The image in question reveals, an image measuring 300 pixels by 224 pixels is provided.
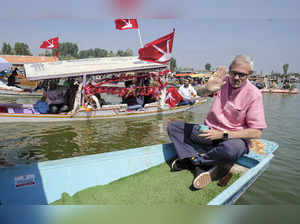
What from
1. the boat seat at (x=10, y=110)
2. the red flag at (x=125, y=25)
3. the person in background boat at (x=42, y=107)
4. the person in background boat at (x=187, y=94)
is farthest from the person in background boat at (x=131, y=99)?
the boat seat at (x=10, y=110)

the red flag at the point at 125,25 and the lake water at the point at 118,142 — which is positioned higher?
the red flag at the point at 125,25

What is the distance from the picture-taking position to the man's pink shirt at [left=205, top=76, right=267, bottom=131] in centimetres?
275

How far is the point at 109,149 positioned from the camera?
6.21 m

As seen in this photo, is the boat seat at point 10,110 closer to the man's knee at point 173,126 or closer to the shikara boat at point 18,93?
the man's knee at point 173,126

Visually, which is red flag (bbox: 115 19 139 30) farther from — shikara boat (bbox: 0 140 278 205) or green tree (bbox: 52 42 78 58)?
green tree (bbox: 52 42 78 58)

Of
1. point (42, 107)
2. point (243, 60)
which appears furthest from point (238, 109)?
point (42, 107)

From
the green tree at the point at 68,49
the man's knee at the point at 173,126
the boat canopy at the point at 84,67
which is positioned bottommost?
the man's knee at the point at 173,126

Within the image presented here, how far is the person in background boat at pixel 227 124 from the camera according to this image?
9.00 feet

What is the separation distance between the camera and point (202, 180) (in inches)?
117

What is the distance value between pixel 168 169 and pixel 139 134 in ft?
14.1

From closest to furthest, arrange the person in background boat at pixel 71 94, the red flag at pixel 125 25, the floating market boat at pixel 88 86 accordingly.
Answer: the floating market boat at pixel 88 86 → the person in background boat at pixel 71 94 → the red flag at pixel 125 25

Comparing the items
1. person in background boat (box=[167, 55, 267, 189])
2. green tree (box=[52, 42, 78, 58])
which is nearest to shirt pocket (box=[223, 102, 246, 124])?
person in background boat (box=[167, 55, 267, 189])

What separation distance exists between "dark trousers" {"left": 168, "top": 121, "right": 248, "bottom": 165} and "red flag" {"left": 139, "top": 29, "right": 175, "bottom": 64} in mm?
5666

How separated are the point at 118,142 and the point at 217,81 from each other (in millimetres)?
4612
